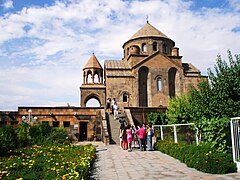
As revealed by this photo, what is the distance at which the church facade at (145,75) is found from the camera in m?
33.0

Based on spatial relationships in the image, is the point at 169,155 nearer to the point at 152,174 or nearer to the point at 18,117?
the point at 152,174

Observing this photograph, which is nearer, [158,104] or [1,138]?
[1,138]

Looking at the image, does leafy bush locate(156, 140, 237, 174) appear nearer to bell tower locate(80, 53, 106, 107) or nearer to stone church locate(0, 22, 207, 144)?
stone church locate(0, 22, 207, 144)

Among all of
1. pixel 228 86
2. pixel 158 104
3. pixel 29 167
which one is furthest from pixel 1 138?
pixel 158 104

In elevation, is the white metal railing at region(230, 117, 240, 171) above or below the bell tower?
below

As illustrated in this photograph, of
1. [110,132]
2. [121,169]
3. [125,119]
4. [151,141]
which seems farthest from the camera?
[125,119]

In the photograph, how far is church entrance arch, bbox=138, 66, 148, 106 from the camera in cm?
3366

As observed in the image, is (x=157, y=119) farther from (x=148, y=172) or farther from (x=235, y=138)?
(x=148, y=172)

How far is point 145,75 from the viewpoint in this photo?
34250 millimetres

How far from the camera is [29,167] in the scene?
8133mm

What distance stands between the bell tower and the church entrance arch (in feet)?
17.8

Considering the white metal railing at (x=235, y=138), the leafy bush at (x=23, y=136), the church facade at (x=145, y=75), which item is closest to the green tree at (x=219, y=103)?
the white metal railing at (x=235, y=138)

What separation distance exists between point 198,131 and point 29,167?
6442 mm

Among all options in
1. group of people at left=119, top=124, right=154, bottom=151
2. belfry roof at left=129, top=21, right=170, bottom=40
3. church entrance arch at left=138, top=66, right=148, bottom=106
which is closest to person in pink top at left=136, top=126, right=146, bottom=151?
group of people at left=119, top=124, right=154, bottom=151
